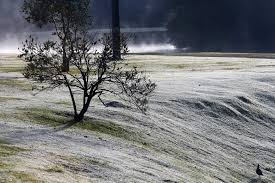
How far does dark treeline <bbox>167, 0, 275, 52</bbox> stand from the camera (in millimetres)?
133625

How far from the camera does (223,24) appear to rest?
137125 mm

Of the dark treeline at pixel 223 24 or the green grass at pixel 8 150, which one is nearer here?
the green grass at pixel 8 150

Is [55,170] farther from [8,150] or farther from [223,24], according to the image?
[223,24]

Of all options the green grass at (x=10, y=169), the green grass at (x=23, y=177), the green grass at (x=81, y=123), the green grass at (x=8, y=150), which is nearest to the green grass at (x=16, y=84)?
the green grass at (x=81, y=123)

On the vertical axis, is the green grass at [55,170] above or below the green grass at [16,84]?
below

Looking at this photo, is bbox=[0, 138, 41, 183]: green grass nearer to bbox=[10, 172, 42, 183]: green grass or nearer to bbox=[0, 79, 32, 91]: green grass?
bbox=[10, 172, 42, 183]: green grass

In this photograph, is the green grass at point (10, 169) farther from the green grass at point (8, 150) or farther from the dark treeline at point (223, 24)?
the dark treeline at point (223, 24)

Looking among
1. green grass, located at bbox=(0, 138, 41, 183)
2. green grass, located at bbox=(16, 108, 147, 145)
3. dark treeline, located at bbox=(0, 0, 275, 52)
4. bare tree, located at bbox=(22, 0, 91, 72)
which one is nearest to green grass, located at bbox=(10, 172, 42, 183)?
green grass, located at bbox=(0, 138, 41, 183)

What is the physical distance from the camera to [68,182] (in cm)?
1816

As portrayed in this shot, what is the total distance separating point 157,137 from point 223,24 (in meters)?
113

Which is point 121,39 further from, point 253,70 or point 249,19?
point 249,19

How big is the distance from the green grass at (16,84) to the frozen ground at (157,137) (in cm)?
4

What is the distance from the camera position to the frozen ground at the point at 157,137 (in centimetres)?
2022

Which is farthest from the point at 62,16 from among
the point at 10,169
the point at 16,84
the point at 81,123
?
the point at 10,169
